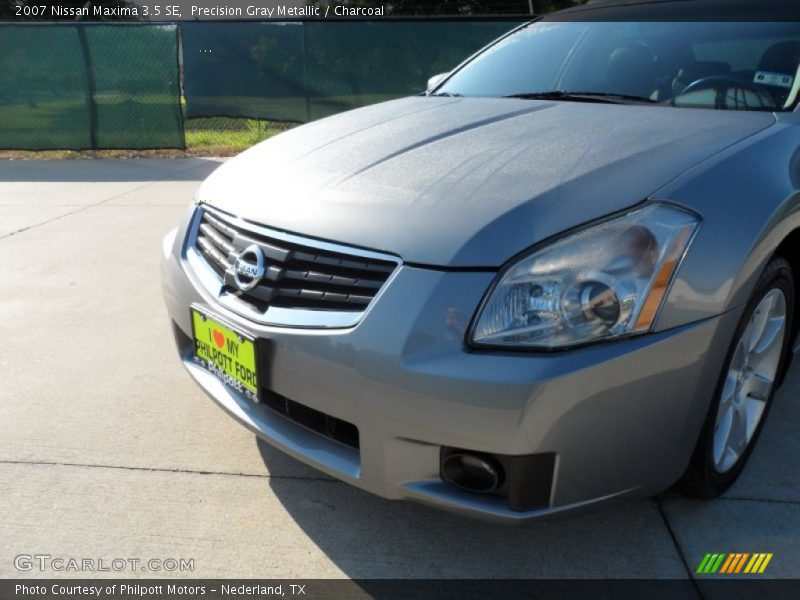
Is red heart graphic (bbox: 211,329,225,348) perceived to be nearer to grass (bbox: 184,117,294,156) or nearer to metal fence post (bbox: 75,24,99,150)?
grass (bbox: 184,117,294,156)

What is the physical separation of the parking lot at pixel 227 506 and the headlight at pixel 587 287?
496mm

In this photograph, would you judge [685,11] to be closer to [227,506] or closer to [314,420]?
[314,420]

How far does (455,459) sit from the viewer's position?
70.6 inches

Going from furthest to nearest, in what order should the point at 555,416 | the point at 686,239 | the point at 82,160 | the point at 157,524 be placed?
the point at 82,160, the point at 157,524, the point at 686,239, the point at 555,416

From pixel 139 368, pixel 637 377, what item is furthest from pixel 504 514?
pixel 139 368

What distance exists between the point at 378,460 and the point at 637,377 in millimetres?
646

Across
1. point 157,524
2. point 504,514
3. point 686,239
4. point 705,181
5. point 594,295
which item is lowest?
point 157,524

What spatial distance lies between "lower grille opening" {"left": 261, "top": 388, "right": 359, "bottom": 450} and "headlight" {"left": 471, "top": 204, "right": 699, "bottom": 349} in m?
0.46

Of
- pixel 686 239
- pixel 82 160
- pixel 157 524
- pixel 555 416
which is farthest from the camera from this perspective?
pixel 82 160

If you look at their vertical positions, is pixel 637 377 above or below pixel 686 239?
below

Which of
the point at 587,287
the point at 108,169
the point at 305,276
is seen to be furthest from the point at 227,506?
the point at 108,169

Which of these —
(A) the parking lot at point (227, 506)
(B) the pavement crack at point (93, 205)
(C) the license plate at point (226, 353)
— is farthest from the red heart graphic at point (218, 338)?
(B) the pavement crack at point (93, 205)

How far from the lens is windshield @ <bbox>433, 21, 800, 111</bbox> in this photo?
263 cm

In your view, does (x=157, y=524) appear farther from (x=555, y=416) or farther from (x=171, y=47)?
(x=171, y=47)
